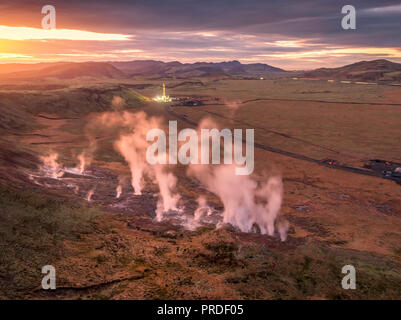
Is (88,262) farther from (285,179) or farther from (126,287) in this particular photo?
(285,179)

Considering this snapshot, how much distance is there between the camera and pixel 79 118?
79.2 metres

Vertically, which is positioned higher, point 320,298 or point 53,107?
point 53,107

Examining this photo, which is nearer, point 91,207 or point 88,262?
point 88,262

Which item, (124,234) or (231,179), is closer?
(124,234)

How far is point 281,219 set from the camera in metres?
26.5

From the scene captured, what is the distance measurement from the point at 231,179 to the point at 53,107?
65851 millimetres
